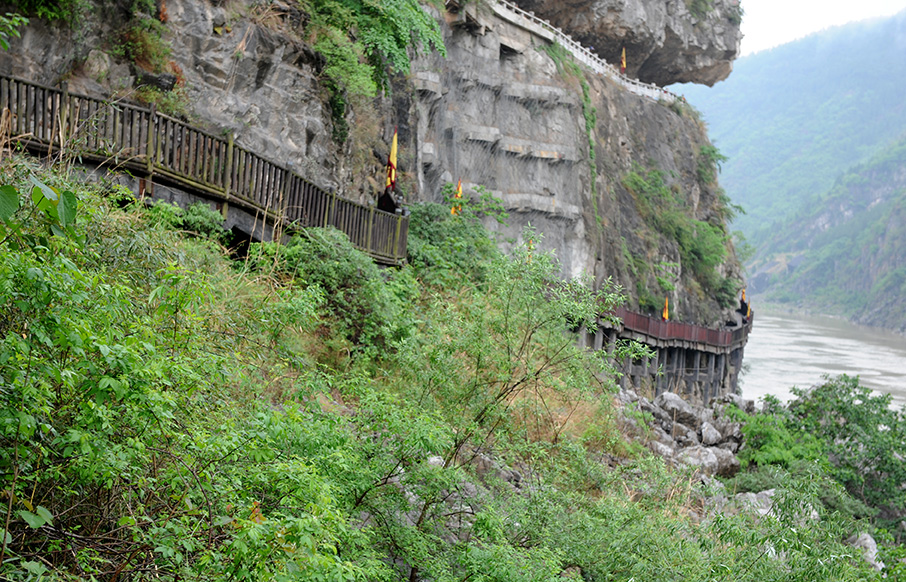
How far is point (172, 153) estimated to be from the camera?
10.6m

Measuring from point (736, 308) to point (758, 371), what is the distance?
23.6 ft

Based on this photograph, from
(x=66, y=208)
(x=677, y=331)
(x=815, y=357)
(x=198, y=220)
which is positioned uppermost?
(x=198, y=220)

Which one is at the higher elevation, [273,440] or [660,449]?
[273,440]

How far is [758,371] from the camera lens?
48656 millimetres

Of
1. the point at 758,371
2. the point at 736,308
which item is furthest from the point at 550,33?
the point at 758,371

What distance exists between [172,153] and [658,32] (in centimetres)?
3744

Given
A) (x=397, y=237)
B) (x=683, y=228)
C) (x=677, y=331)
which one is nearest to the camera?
(x=397, y=237)

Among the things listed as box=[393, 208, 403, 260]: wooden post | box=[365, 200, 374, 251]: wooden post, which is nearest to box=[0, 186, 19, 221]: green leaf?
box=[365, 200, 374, 251]: wooden post

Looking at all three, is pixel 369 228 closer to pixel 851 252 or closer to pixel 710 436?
pixel 710 436

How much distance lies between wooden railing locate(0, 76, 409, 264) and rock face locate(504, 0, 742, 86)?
27.7 meters

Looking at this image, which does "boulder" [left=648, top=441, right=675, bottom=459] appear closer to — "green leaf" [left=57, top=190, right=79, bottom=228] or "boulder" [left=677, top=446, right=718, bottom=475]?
"boulder" [left=677, top=446, right=718, bottom=475]

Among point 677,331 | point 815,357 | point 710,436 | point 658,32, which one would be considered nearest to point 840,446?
point 710,436

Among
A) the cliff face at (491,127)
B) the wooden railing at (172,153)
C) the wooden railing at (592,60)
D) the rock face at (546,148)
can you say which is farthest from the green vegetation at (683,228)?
the wooden railing at (172,153)

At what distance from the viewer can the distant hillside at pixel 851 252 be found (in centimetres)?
10394
